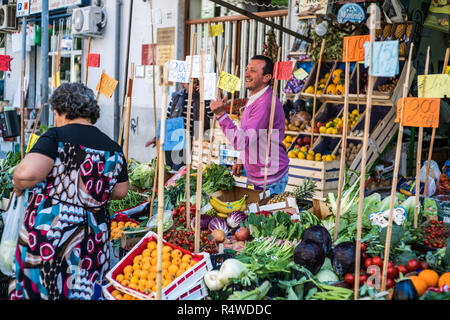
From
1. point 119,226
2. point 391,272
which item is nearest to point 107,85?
point 119,226

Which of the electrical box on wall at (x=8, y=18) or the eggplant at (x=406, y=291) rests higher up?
the electrical box on wall at (x=8, y=18)

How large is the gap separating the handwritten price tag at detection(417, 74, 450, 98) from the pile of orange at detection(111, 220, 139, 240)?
237 centimetres

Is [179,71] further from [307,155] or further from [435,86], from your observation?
[307,155]

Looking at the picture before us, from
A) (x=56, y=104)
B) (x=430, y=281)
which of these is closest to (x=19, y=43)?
(x=56, y=104)

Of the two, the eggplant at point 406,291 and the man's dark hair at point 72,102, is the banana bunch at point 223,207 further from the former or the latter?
the eggplant at point 406,291

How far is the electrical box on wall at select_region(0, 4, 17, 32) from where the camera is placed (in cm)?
1227

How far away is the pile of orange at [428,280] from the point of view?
2.53 m

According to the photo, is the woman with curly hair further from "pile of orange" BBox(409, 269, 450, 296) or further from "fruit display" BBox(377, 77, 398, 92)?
"fruit display" BBox(377, 77, 398, 92)

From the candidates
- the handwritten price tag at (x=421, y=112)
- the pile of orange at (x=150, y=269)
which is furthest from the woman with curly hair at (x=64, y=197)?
the handwritten price tag at (x=421, y=112)

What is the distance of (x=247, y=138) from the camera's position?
4.25 meters

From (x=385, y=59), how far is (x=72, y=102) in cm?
171

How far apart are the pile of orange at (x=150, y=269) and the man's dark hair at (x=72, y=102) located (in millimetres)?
974
